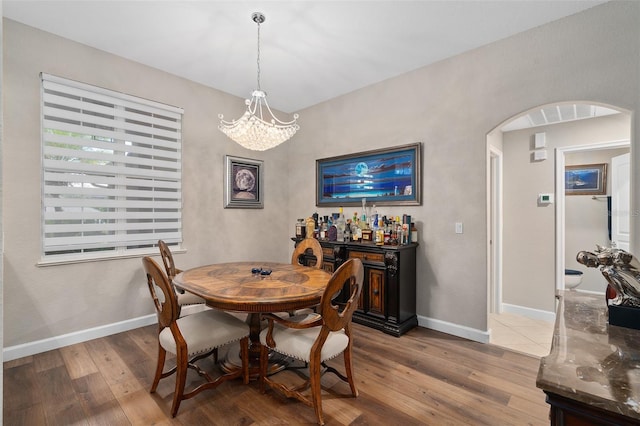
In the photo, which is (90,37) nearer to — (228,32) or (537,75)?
(228,32)

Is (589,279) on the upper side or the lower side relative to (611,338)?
lower

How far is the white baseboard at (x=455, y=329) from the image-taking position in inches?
116

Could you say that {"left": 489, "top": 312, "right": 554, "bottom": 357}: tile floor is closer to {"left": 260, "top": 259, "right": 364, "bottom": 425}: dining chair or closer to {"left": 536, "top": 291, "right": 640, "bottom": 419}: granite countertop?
{"left": 536, "top": 291, "right": 640, "bottom": 419}: granite countertop

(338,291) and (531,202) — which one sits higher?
(531,202)

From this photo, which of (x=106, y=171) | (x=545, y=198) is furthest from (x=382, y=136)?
(x=106, y=171)

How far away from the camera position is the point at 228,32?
9.00 ft

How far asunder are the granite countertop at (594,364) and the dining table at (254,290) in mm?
1245

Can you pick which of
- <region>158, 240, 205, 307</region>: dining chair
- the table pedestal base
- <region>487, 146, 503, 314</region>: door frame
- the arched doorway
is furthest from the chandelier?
<region>487, 146, 503, 314</region>: door frame

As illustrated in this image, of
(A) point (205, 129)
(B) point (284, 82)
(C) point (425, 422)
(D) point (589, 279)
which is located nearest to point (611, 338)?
(C) point (425, 422)

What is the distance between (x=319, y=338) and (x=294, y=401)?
592 mm

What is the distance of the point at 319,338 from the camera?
1.83 metres

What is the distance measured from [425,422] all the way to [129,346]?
8.63 feet

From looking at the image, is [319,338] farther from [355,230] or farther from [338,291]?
[355,230]

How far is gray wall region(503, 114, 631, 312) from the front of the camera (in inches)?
137
